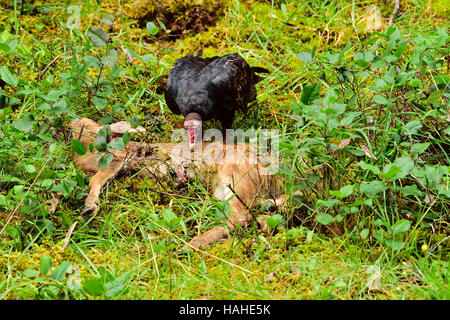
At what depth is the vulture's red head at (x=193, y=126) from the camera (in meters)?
3.38

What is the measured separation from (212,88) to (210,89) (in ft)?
0.06

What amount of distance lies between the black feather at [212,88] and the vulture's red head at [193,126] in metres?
0.07

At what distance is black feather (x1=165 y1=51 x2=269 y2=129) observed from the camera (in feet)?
11.8

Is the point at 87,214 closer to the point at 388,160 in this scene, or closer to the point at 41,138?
the point at 41,138

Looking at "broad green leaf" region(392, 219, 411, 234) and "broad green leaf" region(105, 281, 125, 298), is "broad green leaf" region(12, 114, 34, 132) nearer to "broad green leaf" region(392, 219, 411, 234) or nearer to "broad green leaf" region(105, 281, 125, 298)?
"broad green leaf" region(105, 281, 125, 298)

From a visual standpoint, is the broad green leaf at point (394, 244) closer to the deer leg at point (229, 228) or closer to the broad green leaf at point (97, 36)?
the deer leg at point (229, 228)

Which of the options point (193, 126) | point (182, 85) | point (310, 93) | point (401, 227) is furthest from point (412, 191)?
point (182, 85)

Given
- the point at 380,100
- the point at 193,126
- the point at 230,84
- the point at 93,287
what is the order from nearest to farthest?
the point at 93,287 → the point at 380,100 → the point at 193,126 → the point at 230,84

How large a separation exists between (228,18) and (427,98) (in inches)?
93.7

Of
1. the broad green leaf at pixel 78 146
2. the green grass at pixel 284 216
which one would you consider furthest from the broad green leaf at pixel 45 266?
the broad green leaf at pixel 78 146

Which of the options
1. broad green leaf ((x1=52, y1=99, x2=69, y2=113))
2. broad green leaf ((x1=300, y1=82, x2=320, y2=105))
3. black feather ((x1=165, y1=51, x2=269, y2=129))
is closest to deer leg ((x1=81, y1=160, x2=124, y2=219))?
broad green leaf ((x1=52, y1=99, x2=69, y2=113))

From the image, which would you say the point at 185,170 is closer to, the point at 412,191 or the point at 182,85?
the point at 182,85

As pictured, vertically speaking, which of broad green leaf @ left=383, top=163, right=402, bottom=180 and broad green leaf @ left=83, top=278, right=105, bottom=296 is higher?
broad green leaf @ left=383, top=163, right=402, bottom=180

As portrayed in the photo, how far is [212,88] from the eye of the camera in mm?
3650
